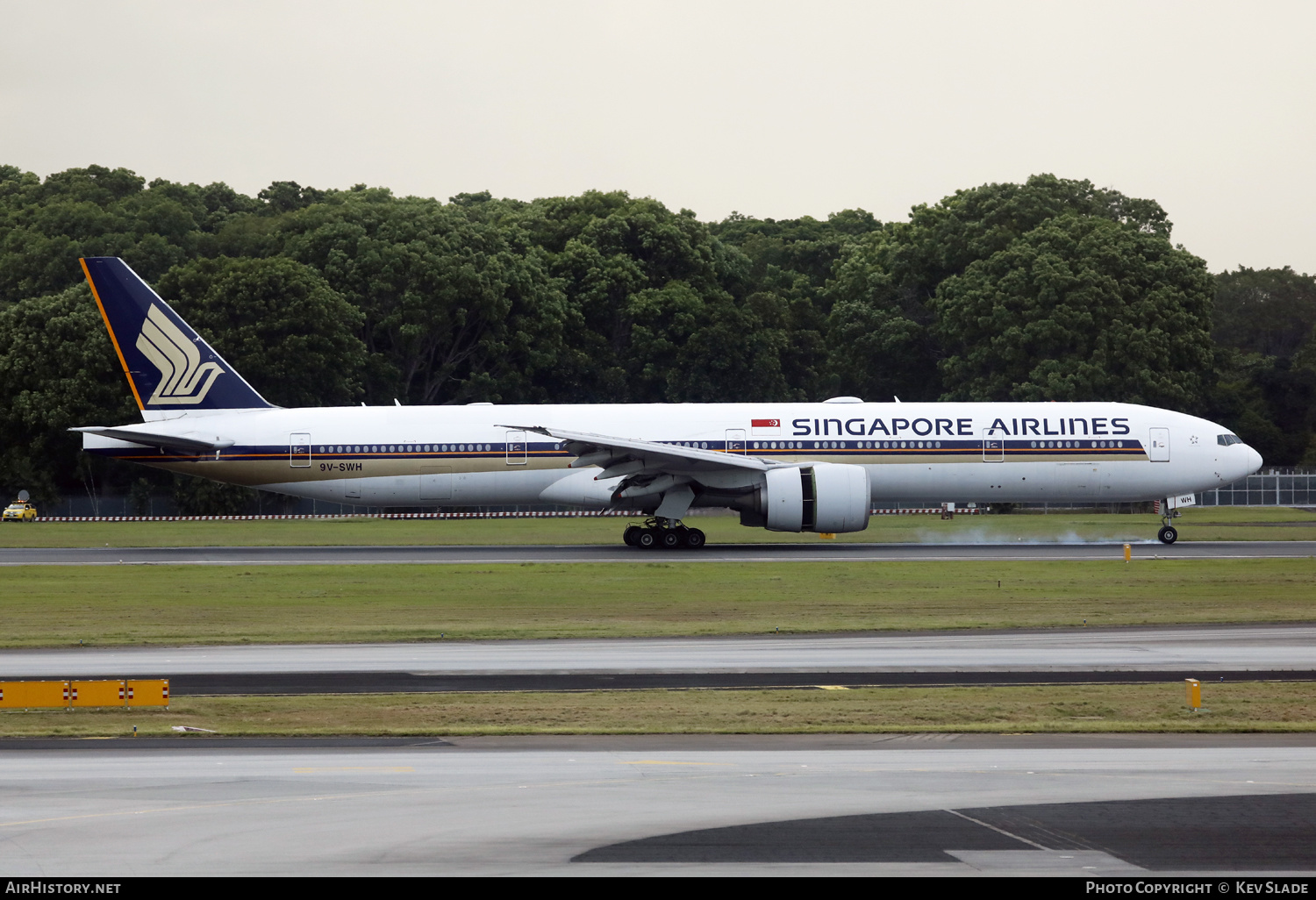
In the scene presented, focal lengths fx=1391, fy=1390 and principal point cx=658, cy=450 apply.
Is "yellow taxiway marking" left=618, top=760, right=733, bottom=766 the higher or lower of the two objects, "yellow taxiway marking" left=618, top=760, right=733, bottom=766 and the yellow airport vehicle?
the lower

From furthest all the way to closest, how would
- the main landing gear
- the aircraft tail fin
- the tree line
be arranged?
1. the tree line
2. the aircraft tail fin
3. the main landing gear

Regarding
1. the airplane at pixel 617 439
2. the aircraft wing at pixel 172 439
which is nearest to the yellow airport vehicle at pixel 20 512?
the airplane at pixel 617 439

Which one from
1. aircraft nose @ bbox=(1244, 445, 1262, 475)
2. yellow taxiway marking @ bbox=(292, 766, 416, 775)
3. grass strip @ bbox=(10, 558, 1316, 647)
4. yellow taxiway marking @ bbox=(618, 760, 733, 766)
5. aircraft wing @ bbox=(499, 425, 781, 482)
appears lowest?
yellow taxiway marking @ bbox=(618, 760, 733, 766)

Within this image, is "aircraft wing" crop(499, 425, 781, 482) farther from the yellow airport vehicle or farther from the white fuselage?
the yellow airport vehicle

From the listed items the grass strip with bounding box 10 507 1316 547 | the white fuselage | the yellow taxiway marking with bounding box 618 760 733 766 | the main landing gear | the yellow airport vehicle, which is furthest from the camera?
the yellow airport vehicle

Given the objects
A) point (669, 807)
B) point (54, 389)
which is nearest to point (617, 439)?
point (669, 807)

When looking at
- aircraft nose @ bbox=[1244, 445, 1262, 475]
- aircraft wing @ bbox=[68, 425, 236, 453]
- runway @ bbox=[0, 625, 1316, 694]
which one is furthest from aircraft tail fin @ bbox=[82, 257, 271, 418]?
aircraft nose @ bbox=[1244, 445, 1262, 475]

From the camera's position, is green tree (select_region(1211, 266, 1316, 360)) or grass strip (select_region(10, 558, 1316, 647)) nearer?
grass strip (select_region(10, 558, 1316, 647))

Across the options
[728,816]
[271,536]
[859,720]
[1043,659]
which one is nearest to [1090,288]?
[271,536]

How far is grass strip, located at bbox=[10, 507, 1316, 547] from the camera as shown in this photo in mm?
46688

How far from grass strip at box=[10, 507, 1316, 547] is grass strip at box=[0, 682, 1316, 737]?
27.1m

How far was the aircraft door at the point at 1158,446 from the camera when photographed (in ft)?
137

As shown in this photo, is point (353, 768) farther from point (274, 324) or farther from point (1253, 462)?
point (274, 324)

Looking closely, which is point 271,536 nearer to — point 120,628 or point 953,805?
point 120,628
